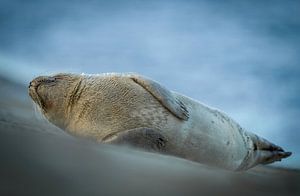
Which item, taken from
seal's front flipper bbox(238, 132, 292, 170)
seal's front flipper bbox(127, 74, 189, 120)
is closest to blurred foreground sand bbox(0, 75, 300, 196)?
seal's front flipper bbox(127, 74, 189, 120)

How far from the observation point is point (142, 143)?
360 centimetres

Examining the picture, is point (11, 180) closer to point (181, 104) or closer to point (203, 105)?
point (181, 104)

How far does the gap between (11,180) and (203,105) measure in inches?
162

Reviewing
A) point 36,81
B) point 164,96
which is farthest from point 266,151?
point 36,81

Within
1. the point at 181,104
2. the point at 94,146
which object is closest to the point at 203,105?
the point at 181,104

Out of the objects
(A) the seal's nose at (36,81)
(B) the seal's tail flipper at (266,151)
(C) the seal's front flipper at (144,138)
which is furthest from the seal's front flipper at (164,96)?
Result: (B) the seal's tail flipper at (266,151)

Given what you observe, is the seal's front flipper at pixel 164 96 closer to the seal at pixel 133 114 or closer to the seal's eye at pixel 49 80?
the seal at pixel 133 114

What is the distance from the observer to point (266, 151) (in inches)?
232

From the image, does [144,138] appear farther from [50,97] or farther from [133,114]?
[50,97]

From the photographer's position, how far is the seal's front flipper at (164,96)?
4.11 metres

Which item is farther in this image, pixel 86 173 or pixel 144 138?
pixel 144 138

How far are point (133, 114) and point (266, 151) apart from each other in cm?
280

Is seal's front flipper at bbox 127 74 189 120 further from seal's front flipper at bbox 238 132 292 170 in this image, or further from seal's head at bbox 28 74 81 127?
seal's front flipper at bbox 238 132 292 170

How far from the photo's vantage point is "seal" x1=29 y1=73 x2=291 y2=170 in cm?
398
